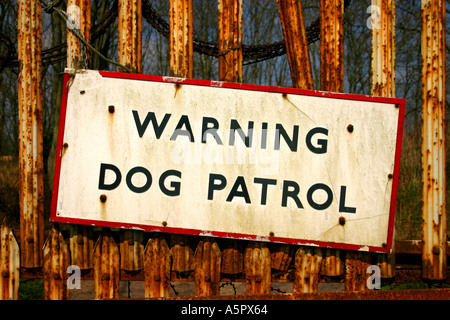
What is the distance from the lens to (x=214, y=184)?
2332 millimetres

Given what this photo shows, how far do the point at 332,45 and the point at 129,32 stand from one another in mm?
1213

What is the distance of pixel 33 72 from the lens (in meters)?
2.46

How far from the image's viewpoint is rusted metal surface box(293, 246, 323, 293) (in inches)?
96.3

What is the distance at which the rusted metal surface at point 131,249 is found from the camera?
2.46 meters

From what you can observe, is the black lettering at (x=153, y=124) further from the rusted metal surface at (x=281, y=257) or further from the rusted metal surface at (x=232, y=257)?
the rusted metal surface at (x=281, y=257)

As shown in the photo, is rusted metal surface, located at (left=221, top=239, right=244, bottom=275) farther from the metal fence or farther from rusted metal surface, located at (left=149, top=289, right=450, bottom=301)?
rusted metal surface, located at (left=149, top=289, right=450, bottom=301)

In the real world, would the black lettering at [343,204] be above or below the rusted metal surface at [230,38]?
below

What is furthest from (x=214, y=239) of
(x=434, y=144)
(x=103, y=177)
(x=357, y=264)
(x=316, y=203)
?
(x=434, y=144)

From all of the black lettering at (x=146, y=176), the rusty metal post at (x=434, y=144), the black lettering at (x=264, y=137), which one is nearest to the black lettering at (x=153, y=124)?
the black lettering at (x=146, y=176)

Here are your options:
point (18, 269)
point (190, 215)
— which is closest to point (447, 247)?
point (190, 215)

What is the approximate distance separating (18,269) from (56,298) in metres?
0.29

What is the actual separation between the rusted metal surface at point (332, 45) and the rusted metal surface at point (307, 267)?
99 cm

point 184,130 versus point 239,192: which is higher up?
point 184,130

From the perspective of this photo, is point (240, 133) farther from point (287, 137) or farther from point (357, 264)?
point (357, 264)
